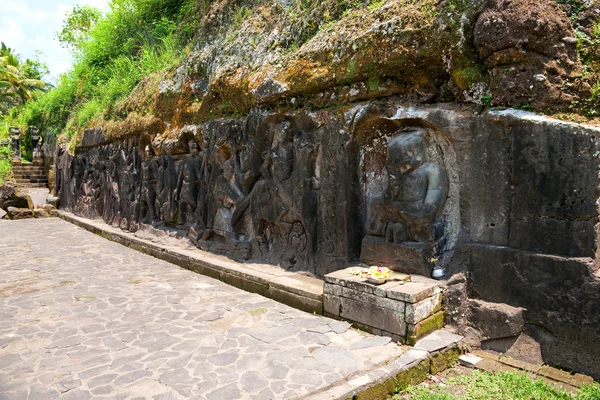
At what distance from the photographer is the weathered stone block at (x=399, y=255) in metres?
4.21

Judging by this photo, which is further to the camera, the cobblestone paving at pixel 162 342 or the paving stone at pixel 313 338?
the paving stone at pixel 313 338

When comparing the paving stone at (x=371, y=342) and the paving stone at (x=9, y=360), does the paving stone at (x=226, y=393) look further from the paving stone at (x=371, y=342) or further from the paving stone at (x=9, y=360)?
the paving stone at (x=9, y=360)

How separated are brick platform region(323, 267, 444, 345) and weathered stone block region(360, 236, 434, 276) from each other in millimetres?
126

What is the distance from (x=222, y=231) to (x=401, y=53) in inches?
152

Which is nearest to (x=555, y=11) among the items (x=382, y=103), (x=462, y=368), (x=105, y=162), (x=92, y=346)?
(x=382, y=103)

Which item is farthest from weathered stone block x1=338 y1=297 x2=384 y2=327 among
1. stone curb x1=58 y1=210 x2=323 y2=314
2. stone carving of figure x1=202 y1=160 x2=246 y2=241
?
stone carving of figure x1=202 y1=160 x2=246 y2=241

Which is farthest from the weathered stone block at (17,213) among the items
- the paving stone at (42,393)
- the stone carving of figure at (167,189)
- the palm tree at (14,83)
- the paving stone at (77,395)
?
the palm tree at (14,83)

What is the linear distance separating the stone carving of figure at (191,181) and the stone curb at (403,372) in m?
4.87

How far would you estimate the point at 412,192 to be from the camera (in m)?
4.29

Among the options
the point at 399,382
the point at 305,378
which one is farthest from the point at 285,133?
the point at 399,382

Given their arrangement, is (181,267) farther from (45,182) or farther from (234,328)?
(45,182)

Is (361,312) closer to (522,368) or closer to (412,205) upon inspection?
(412,205)

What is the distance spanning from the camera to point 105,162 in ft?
36.4

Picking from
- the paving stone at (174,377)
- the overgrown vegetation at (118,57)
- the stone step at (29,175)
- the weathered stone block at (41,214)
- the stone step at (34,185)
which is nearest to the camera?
the paving stone at (174,377)
